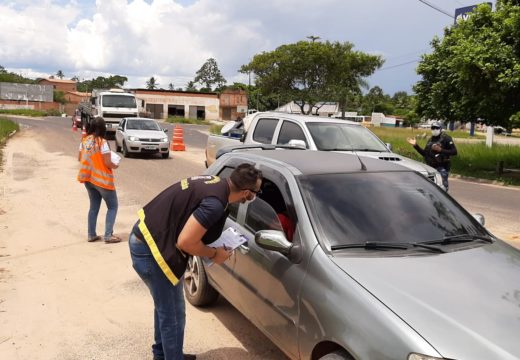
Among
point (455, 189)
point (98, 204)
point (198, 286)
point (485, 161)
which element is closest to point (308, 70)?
point (485, 161)

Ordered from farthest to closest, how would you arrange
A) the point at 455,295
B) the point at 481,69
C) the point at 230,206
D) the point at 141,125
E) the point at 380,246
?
the point at 141,125
the point at 481,69
the point at 230,206
the point at 380,246
the point at 455,295

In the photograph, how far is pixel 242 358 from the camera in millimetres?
3756

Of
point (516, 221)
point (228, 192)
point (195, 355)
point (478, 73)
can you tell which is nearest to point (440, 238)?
point (228, 192)

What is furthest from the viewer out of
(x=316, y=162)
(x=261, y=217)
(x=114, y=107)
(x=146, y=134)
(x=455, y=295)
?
(x=114, y=107)

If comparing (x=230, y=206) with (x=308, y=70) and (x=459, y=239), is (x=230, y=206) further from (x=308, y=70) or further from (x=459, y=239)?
(x=308, y=70)

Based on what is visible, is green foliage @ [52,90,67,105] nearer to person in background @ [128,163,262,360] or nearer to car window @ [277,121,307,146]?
car window @ [277,121,307,146]

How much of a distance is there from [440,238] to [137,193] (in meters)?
8.41

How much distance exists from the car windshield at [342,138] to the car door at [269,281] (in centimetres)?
466

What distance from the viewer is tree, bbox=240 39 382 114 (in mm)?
41781

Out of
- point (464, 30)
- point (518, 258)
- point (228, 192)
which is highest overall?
point (464, 30)

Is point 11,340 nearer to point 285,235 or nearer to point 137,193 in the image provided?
point 285,235

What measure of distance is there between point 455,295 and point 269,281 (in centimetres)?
124

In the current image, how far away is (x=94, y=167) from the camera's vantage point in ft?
21.2

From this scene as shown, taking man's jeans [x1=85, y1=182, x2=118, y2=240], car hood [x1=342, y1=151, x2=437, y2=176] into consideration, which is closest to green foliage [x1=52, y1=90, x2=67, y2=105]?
man's jeans [x1=85, y1=182, x2=118, y2=240]
